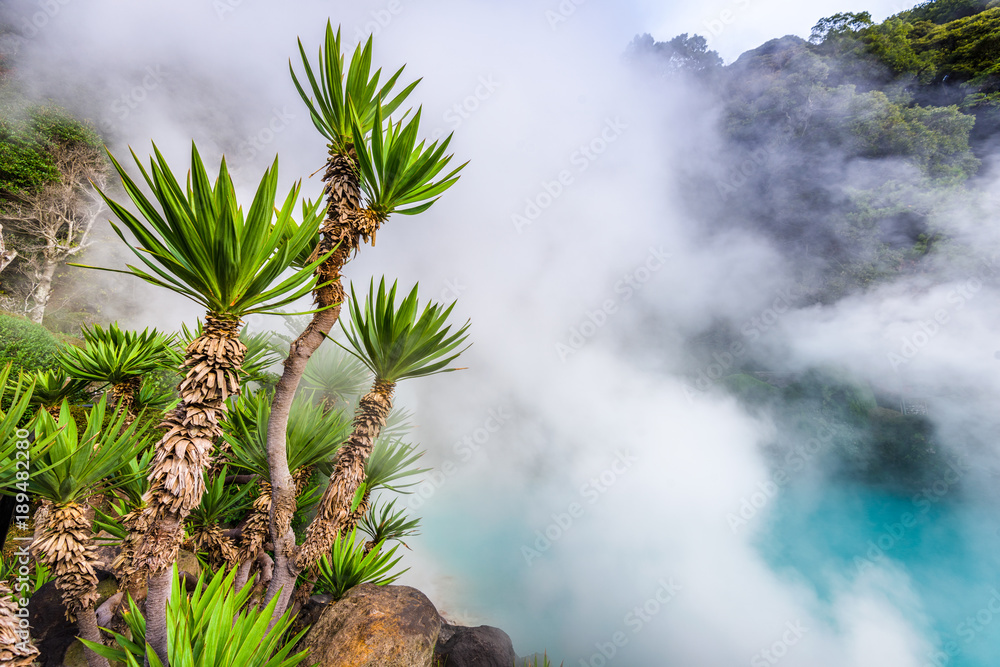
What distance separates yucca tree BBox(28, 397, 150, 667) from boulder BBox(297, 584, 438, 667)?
1.33m

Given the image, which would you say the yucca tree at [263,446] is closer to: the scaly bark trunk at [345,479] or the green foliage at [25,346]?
the scaly bark trunk at [345,479]

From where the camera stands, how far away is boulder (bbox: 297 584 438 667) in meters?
2.76

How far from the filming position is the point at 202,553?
292 centimetres

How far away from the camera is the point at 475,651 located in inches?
146

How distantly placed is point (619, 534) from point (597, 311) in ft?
40.3

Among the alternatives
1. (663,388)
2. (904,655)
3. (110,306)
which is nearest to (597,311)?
(663,388)

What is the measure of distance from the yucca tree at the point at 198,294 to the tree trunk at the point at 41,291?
59.6 ft

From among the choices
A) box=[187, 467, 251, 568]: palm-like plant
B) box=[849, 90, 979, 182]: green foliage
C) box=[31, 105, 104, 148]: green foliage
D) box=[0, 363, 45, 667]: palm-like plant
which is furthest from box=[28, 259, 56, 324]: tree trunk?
box=[849, 90, 979, 182]: green foliage

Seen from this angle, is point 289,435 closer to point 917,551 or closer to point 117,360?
point 117,360

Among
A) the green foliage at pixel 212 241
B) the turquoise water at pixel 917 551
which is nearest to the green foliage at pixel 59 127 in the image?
the green foliage at pixel 212 241

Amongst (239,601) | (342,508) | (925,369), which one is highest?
(925,369)

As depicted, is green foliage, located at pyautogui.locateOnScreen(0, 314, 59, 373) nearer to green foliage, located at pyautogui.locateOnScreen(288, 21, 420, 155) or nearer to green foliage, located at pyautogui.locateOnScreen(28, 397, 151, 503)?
green foliage, located at pyautogui.locateOnScreen(28, 397, 151, 503)

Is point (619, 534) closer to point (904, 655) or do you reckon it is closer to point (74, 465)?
point (904, 655)

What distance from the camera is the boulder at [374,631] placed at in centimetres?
276
